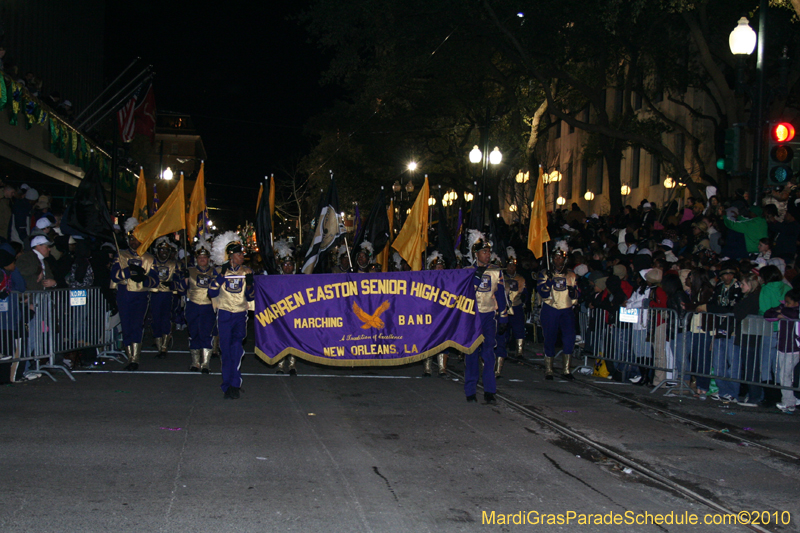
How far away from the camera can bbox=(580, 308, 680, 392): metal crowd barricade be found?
11.1m

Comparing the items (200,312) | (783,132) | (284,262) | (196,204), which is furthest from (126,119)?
(783,132)

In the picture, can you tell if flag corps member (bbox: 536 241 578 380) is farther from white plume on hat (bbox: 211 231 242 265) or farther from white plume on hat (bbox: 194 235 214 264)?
white plume on hat (bbox: 194 235 214 264)

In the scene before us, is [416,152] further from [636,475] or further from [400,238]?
[636,475]

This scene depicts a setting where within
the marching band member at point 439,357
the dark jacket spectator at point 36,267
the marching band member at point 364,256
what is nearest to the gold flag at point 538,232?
the marching band member at point 439,357

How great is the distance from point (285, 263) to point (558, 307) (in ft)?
15.0

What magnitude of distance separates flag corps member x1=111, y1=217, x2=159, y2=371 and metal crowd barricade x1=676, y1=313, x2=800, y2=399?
7.77 m

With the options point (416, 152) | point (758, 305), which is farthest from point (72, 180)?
point (758, 305)

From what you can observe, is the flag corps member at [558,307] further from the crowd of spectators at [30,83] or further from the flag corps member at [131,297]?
the crowd of spectators at [30,83]

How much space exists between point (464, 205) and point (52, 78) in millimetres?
22301

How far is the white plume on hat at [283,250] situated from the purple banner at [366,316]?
397 centimetres

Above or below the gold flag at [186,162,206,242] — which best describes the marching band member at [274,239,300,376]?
below

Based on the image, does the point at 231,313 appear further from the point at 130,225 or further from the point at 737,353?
the point at 737,353

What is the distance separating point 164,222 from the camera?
12.4m

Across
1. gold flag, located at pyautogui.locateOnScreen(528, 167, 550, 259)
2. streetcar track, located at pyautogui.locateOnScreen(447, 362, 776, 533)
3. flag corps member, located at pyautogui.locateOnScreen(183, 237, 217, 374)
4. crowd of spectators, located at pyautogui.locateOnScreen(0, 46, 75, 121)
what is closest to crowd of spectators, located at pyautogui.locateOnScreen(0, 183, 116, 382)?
flag corps member, located at pyautogui.locateOnScreen(183, 237, 217, 374)
